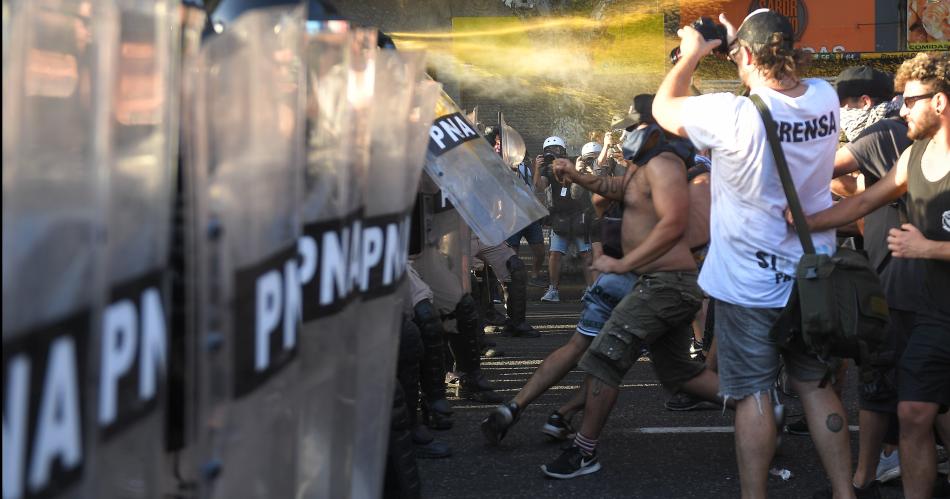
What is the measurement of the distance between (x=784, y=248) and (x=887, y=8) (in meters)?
23.2

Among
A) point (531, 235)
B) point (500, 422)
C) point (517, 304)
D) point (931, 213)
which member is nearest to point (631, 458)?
point (500, 422)

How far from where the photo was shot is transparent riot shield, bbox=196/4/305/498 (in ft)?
4.40

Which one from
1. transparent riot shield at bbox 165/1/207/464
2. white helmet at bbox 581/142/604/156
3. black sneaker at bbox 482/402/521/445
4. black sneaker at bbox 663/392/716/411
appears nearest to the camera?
transparent riot shield at bbox 165/1/207/464

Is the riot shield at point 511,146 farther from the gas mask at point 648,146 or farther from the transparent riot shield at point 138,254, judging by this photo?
the transparent riot shield at point 138,254

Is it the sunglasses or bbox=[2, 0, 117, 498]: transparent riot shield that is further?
the sunglasses

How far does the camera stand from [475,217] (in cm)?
470

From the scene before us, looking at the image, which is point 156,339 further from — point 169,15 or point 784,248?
point 784,248

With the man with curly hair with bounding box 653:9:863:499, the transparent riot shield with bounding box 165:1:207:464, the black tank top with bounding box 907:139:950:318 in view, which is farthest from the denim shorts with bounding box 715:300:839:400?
the transparent riot shield with bounding box 165:1:207:464

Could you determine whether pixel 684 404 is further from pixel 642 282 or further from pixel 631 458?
pixel 642 282

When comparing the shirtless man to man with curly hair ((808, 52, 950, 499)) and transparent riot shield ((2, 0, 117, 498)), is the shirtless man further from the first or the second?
transparent riot shield ((2, 0, 117, 498))

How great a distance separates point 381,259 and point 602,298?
318cm

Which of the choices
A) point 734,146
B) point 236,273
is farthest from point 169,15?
point 734,146

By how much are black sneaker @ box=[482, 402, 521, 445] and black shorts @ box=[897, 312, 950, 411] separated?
1.84 metres

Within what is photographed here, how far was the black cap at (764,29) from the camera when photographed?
3756mm
